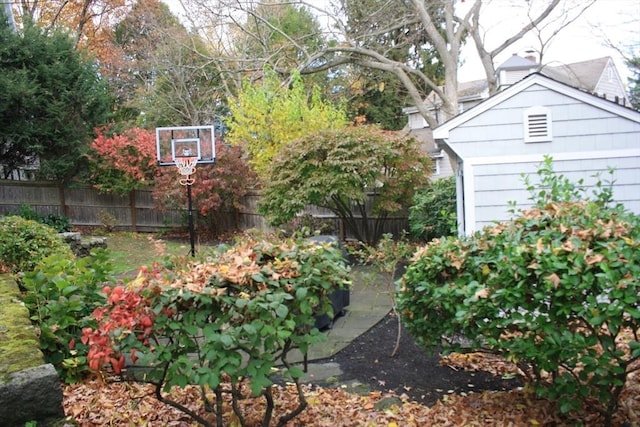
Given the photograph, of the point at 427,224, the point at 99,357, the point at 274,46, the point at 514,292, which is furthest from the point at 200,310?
the point at 274,46

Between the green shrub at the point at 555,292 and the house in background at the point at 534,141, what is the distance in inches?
128

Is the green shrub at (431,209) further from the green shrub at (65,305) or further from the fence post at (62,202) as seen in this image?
the fence post at (62,202)

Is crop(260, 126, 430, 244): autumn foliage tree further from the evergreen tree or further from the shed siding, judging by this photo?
the evergreen tree

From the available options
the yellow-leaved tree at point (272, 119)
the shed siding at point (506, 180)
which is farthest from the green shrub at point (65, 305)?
the yellow-leaved tree at point (272, 119)

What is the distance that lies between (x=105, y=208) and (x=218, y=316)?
14907mm

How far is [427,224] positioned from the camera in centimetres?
1065

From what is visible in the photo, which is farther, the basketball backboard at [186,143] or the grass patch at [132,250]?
the grass patch at [132,250]

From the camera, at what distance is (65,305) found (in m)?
3.80

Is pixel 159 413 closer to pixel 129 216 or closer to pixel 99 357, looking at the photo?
pixel 99 357

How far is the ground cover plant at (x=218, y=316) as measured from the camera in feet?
7.77

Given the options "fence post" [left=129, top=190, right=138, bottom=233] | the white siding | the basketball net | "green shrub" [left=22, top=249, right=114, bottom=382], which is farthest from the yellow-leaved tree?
"green shrub" [left=22, top=249, right=114, bottom=382]

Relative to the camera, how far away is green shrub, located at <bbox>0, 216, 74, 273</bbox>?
6.58m

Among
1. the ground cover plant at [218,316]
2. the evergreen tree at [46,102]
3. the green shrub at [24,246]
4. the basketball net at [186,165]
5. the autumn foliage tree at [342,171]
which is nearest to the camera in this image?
the ground cover plant at [218,316]

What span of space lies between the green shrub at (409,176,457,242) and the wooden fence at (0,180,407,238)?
5.18 meters
